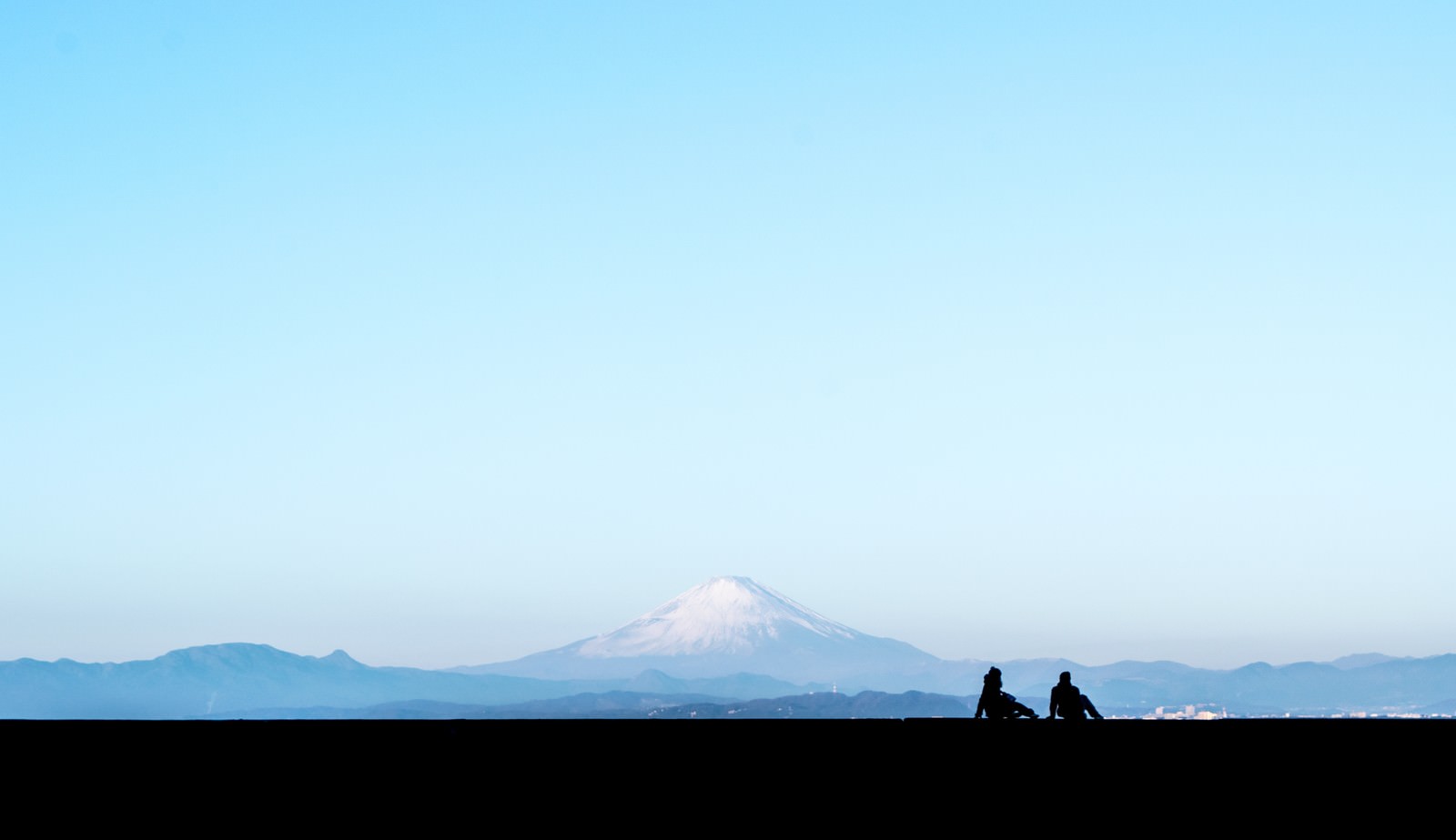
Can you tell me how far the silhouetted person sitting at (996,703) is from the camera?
85.5 ft
